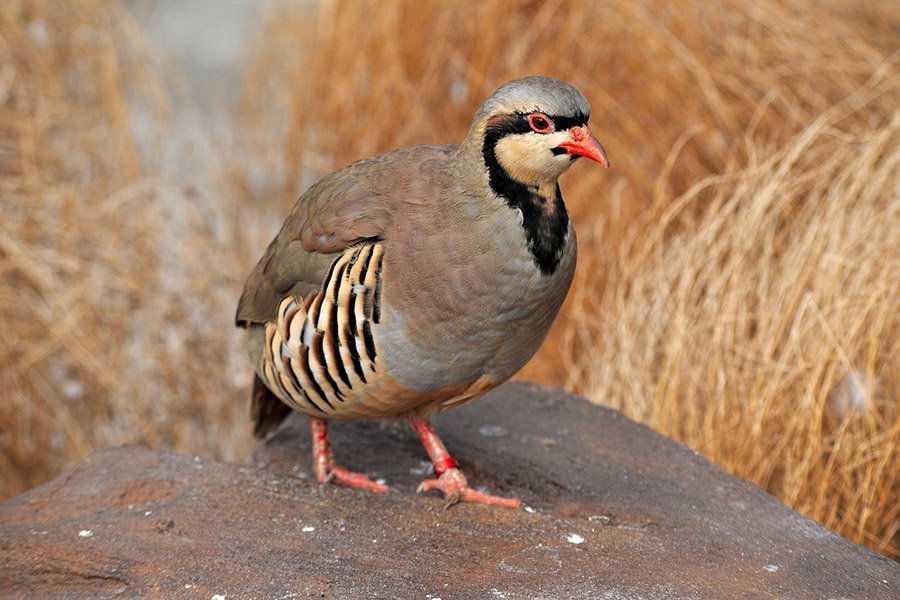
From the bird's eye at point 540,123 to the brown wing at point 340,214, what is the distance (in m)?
0.34

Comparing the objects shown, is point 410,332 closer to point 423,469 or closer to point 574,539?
point 574,539

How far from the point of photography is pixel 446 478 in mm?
3074

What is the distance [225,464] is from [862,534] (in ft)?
6.11

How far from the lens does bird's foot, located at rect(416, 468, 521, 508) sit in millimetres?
2982

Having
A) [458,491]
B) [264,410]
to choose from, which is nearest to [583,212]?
[264,410]

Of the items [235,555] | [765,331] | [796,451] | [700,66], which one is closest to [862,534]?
[796,451]

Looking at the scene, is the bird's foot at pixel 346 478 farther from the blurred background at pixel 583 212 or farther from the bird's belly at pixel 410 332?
the blurred background at pixel 583 212

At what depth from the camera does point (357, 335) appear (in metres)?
2.84

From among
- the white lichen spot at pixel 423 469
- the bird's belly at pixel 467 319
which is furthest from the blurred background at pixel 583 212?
the bird's belly at pixel 467 319

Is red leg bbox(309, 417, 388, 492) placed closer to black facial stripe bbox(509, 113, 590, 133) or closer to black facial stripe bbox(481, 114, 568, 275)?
black facial stripe bbox(481, 114, 568, 275)

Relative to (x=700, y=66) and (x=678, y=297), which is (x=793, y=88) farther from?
(x=678, y=297)

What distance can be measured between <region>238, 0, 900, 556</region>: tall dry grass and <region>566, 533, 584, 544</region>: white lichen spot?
1.00 meters

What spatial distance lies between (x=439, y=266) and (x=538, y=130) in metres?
0.40

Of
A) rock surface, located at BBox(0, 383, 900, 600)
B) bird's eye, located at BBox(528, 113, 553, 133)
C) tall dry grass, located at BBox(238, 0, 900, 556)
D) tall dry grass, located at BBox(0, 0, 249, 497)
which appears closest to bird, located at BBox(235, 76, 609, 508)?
bird's eye, located at BBox(528, 113, 553, 133)
